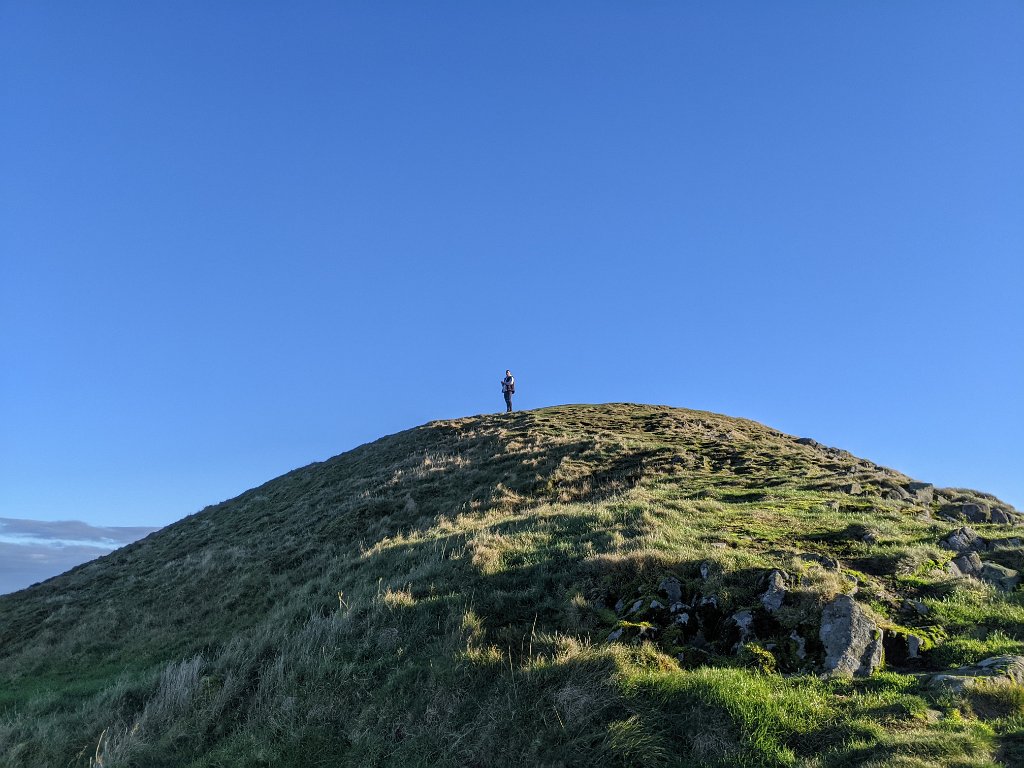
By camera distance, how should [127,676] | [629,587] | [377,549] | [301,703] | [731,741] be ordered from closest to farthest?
[731,741] < [301,703] < [629,587] < [127,676] < [377,549]

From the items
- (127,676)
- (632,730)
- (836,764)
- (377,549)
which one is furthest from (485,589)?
(127,676)

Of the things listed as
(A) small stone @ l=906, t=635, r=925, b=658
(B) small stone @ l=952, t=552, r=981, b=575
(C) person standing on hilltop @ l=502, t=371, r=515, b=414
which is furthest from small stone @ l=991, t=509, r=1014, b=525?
(C) person standing on hilltop @ l=502, t=371, r=515, b=414

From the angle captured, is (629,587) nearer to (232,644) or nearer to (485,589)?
(485,589)

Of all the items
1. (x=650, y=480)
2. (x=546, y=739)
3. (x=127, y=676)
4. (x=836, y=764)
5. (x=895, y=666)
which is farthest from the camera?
(x=650, y=480)

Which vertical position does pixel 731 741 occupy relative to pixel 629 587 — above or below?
below

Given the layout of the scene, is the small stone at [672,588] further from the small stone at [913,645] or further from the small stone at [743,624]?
the small stone at [913,645]

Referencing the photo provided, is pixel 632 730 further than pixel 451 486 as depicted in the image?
No

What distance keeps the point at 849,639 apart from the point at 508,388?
1381 inches

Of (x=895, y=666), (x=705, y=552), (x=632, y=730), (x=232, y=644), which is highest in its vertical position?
(x=705, y=552)

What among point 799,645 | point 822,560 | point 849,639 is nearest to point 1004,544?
point 822,560

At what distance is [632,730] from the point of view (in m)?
6.12

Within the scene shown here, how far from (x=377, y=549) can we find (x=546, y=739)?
11776 millimetres

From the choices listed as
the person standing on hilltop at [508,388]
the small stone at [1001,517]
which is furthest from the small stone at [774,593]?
the person standing on hilltop at [508,388]

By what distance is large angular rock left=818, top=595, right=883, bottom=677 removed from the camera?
279 inches
